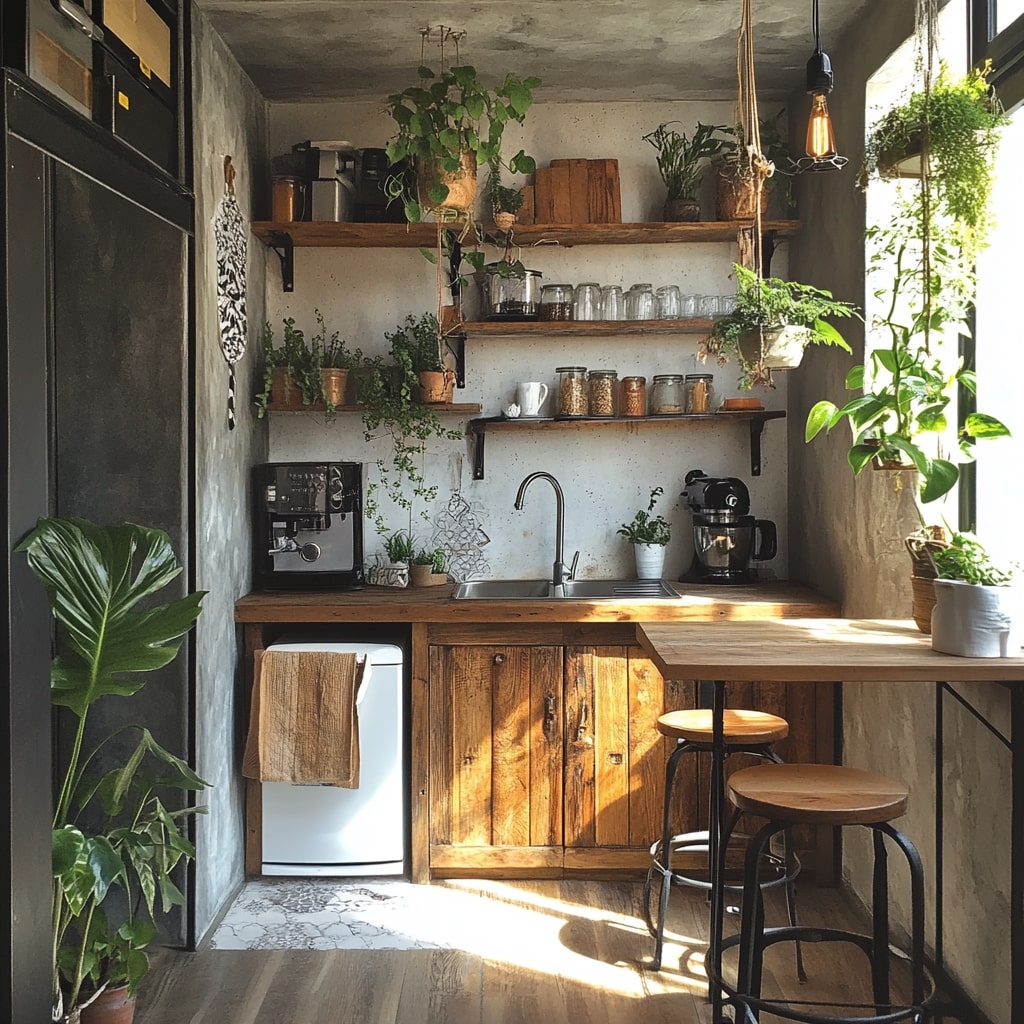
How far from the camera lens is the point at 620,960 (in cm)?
285

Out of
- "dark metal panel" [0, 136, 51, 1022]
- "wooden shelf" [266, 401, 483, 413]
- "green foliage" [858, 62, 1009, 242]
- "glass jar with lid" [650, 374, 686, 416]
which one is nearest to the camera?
"dark metal panel" [0, 136, 51, 1022]

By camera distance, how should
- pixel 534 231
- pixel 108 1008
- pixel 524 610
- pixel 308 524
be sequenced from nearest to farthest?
pixel 108 1008 < pixel 524 610 < pixel 308 524 < pixel 534 231

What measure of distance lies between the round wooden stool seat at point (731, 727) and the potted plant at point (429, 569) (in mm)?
1167

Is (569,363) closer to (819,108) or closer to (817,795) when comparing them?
(819,108)

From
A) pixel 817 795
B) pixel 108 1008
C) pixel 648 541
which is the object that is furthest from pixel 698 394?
pixel 108 1008

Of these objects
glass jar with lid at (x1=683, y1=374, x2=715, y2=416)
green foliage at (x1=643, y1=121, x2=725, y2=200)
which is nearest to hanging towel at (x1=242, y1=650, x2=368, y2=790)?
glass jar with lid at (x1=683, y1=374, x2=715, y2=416)

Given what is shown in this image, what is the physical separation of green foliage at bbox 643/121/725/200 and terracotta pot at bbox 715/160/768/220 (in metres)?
0.08

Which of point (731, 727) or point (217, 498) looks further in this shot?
point (217, 498)

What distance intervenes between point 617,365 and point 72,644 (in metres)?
2.36

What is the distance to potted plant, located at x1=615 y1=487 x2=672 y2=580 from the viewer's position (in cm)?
385

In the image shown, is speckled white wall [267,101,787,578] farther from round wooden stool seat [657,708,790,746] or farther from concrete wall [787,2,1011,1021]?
round wooden stool seat [657,708,790,746]

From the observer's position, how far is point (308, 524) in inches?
142

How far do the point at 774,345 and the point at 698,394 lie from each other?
126 centimetres

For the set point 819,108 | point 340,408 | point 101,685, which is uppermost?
point 819,108
